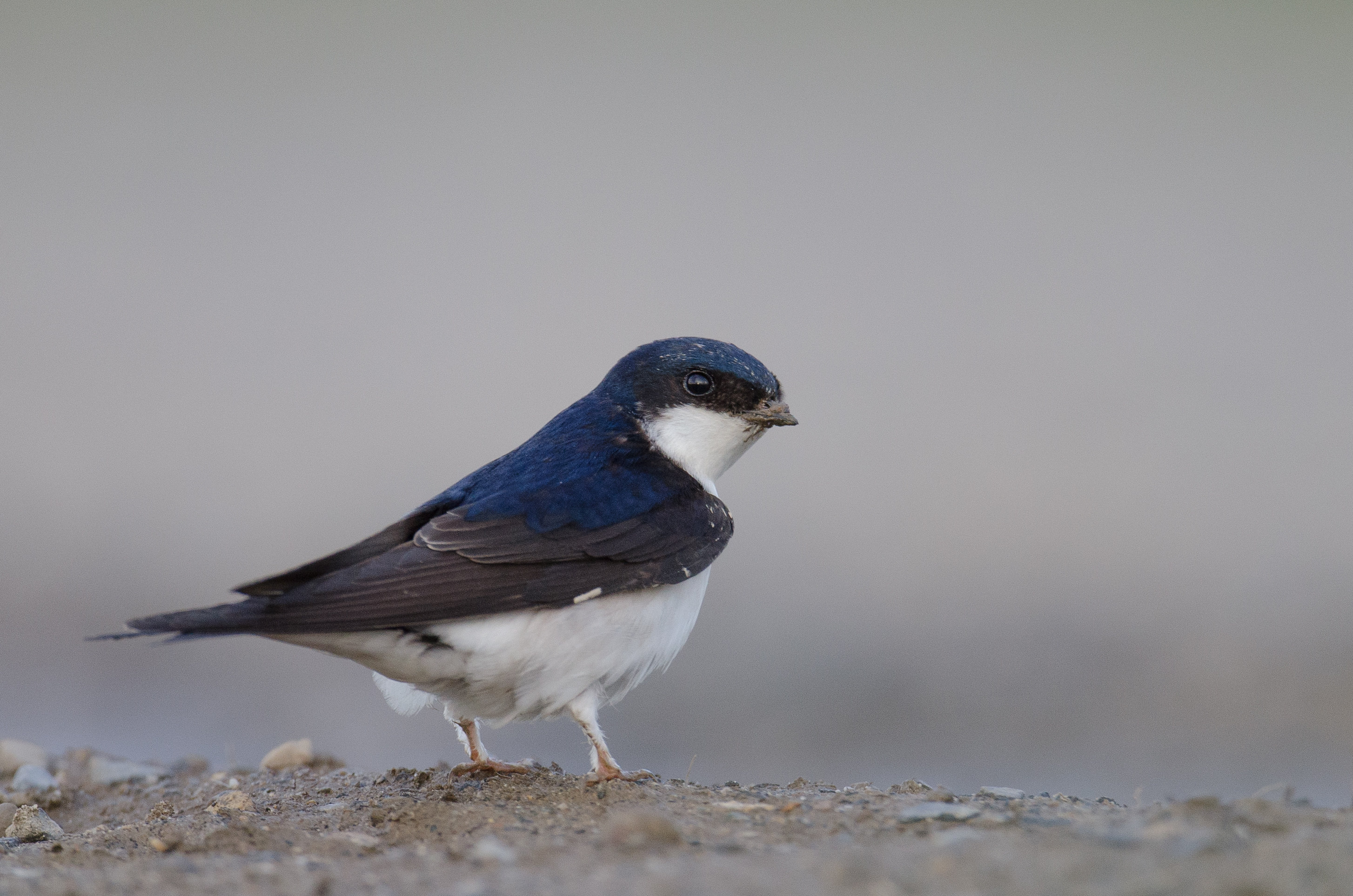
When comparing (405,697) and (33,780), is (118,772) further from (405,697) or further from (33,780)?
(405,697)

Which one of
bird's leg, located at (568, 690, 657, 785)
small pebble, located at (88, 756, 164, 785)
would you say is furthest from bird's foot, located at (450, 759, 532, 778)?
small pebble, located at (88, 756, 164, 785)

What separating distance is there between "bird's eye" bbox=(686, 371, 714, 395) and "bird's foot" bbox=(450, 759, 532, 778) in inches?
66.0

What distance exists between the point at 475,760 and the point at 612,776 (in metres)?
0.73

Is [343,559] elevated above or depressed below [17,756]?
above

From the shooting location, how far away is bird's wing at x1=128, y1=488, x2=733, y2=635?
3740 mm

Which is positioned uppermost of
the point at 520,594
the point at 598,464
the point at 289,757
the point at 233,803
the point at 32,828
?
the point at 598,464

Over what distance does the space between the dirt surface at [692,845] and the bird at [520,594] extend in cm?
37

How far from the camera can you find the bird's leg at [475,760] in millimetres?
4609

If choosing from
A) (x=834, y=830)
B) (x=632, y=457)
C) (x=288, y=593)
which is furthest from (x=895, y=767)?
(x=288, y=593)

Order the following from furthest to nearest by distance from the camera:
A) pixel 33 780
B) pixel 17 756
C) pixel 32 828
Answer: pixel 17 756, pixel 33 780, pixel 32 828

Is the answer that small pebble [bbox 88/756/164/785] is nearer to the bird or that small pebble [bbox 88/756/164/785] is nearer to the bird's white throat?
the bird

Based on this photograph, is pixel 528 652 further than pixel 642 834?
Yes

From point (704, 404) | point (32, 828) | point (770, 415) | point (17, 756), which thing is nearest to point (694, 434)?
point (704, 404)

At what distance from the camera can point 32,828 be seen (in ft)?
14.5
